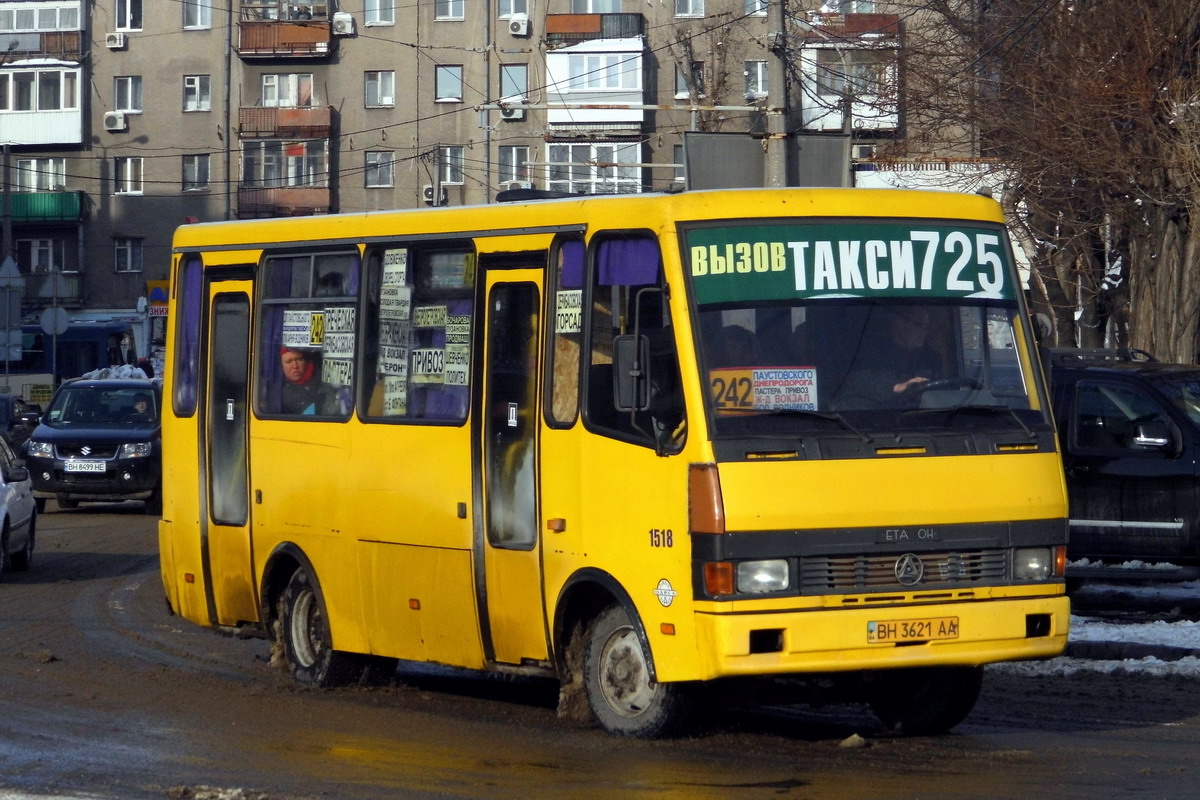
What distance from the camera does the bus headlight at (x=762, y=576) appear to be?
7.85m

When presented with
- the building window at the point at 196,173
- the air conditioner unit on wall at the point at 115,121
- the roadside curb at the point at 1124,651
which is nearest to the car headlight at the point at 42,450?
the roadside curb at the point at 1124,651

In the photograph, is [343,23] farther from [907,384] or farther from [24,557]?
[907,384]

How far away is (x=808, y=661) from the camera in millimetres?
7875

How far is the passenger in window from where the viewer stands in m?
10.7

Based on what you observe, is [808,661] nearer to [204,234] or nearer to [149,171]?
[204,234]

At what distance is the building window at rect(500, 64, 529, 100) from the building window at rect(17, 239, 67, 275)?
18688 mm

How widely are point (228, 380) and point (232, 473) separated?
58 centimetres

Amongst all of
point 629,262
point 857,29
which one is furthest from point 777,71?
point 629,262

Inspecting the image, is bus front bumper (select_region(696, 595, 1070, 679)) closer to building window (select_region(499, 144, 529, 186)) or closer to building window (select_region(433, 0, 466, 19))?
building window (select_region(499, 144, 529, 186))

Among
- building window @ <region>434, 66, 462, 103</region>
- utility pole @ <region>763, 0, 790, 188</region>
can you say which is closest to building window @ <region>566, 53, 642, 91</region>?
building window @ <region>434, 66, 462, 103</region>

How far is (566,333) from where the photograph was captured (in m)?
8.93

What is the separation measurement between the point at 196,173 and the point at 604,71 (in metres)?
15.6

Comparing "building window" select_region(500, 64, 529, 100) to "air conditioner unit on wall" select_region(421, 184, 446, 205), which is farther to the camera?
"building window" select_region(500, 64, 529, 100)

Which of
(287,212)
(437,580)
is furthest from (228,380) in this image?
(287,212)
